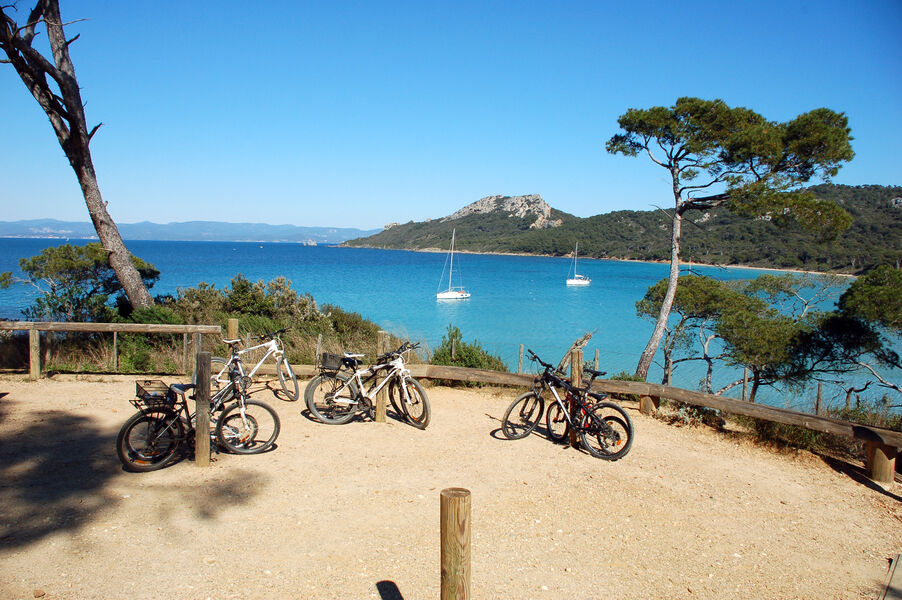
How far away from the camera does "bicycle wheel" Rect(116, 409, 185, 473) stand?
5.23m

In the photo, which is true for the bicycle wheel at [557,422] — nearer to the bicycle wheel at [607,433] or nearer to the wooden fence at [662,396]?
the bicycle wheel at [607,433]

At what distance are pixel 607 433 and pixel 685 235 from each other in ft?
182

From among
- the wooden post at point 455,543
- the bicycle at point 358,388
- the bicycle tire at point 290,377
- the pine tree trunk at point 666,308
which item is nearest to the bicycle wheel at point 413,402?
the bicycle at point 358,388

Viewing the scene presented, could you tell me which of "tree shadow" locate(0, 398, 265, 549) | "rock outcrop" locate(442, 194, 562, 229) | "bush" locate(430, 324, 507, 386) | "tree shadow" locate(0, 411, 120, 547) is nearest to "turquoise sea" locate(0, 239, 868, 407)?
"bush" locate(430, 324, 507, 386)

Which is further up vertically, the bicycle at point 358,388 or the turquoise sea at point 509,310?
the bicycle at point 358,388

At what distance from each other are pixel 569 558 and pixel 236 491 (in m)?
2.96

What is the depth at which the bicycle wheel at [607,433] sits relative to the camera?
627cm

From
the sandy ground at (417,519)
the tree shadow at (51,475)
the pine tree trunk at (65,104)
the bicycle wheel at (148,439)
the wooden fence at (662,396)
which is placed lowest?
the tree shadow at (51,475)

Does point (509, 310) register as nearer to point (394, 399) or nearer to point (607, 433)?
point (394, 399)

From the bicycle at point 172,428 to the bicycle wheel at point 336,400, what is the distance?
1085 millimetres

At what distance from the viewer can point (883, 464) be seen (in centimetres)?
602

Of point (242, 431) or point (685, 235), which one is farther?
point (685, 235)

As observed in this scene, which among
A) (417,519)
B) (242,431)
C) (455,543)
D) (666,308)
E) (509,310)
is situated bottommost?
(509,310)

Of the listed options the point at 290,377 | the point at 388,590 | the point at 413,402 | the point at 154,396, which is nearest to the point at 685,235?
the point at 290,377
